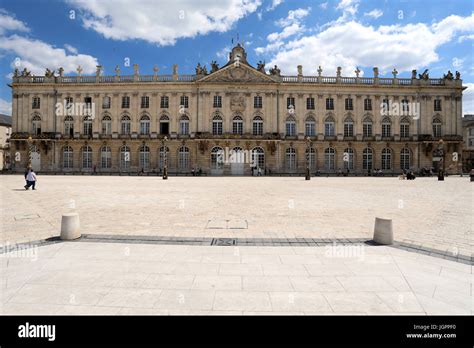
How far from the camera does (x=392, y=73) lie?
4134 centimetres

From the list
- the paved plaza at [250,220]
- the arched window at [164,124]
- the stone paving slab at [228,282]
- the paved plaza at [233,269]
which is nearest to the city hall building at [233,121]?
the arched window at [164,124]

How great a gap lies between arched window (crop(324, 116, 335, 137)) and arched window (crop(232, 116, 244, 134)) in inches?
533

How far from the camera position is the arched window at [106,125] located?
40500mm

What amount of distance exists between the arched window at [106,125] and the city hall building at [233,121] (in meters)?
0.27

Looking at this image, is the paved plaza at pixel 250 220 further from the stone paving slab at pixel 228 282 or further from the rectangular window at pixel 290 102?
the rectangular window at pixel 290 102

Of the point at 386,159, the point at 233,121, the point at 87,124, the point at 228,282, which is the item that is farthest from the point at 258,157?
the point at 228,282

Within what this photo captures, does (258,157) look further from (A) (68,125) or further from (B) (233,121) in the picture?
(A) (68,125)

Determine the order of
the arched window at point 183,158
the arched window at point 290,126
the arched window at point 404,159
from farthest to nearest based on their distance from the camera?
1. the arched window at point 404,159
2. the arched window at point 290,126
3. the arched window at point 183,158

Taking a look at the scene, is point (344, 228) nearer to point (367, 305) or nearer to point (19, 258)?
point (367, 305)

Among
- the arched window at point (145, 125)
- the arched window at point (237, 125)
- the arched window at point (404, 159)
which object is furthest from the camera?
the arched window at point (404, 159)

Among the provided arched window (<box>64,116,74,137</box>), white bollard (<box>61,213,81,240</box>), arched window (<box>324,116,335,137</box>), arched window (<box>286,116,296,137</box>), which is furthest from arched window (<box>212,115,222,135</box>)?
white bollard (<box>61,213,81,240</box>)

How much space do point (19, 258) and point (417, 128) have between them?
165 ft

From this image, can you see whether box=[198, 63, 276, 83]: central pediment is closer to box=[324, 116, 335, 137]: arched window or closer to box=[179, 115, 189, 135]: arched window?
box=[179, 115, 189, 135]: arched window
